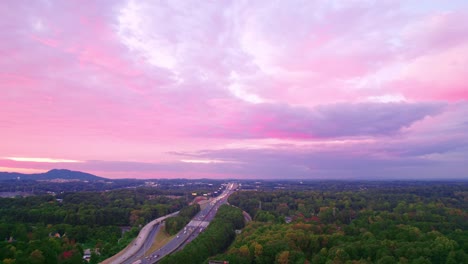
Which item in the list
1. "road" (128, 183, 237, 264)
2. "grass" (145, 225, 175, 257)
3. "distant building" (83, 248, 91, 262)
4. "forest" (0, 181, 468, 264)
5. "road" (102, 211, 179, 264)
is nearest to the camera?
"forest" (0, 181, 468, 264)

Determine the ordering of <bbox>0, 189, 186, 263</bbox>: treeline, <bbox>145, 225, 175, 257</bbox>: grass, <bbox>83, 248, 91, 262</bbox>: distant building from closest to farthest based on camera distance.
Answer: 1. <bbox>0, 189, 186, 263</bbox>: treeline
2. <bbox>83, 248, 91, 262</bbox>: distant building
3. <bbox>145, 225, 175, 257</bbox>: grass

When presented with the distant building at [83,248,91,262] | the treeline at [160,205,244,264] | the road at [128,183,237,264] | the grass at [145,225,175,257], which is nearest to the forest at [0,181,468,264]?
the treeline at [160,205,244,264]

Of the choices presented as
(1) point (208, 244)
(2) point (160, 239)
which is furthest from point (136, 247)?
(1) point (208, 244)

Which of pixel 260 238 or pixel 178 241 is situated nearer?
pixel 260 238

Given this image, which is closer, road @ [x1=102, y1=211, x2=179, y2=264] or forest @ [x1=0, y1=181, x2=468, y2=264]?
forest @ [x1=0, y1=181, x2=468, y2=264]

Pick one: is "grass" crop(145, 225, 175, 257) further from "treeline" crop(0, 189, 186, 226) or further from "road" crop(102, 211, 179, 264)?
"treeline" crop(0, 189, 186, 226)

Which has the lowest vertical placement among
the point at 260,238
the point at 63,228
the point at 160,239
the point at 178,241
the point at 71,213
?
the point at 160,239

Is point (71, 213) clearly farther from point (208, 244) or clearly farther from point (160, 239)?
point (208, 244)

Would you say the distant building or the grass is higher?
the grass

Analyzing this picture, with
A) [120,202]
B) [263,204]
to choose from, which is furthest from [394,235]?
[120,202]
